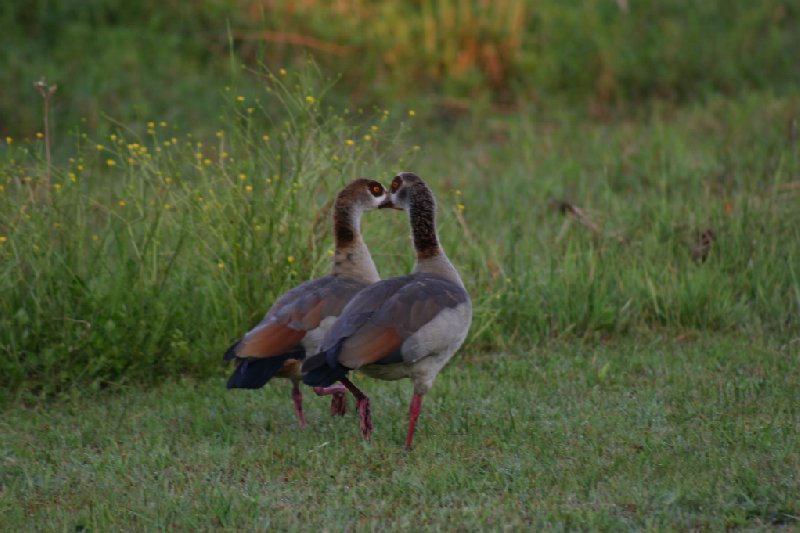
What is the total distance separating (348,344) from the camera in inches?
230

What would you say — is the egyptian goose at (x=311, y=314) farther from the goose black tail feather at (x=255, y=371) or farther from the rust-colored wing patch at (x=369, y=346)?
the rust-colored wing patch at (x=369, y=346)

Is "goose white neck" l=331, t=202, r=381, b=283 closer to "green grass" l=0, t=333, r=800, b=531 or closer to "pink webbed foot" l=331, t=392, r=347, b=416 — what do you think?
"pink webbed foot" l=331, t=392, r=347, b=416

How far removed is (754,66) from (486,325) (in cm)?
791

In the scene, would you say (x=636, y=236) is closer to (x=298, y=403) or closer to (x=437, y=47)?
(x=298, y=403)

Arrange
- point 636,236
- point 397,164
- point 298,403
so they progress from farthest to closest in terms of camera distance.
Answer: point 636,236 → point 397,164 → point 298,403

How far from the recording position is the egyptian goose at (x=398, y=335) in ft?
19.1

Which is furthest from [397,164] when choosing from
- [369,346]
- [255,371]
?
[369,346]

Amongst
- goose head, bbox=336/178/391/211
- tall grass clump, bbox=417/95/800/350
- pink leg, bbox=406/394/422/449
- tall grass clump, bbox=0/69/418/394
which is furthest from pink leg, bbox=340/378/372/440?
tall grass clump, bbox=417/95/800/350

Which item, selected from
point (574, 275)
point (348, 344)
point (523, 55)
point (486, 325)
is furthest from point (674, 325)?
point (523, 55)

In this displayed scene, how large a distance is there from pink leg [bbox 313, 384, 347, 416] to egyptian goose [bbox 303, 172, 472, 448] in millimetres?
407

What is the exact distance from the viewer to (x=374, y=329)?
5.92 metres

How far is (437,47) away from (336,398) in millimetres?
8600

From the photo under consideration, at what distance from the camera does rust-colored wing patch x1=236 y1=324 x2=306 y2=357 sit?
6.16 metres

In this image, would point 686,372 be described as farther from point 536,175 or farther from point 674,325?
point 536,175
